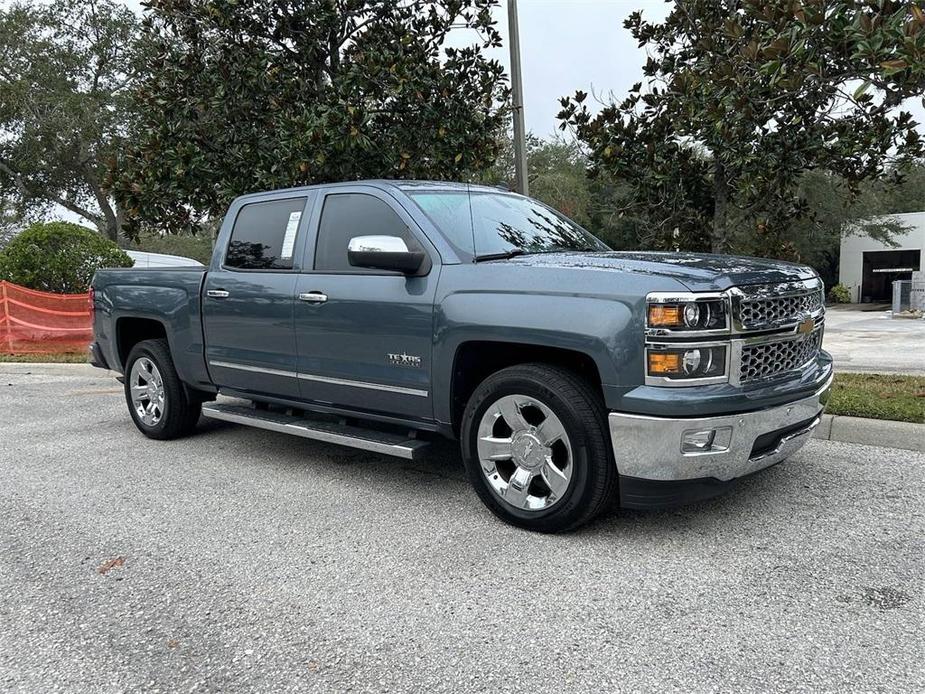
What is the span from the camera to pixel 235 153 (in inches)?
361

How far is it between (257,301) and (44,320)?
9992 millimetres

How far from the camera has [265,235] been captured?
Answer: 17.8ft

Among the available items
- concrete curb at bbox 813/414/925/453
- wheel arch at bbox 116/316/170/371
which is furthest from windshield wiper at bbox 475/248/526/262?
wheel arch at bbox 116/316/170/371

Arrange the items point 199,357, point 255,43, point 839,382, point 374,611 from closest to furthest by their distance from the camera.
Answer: point 374,611 → point 199,357 → point 839,382 → point 255,43

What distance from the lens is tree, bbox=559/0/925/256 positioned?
5348mm

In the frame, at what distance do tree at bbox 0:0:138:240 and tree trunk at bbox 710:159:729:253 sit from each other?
2209 centimetres

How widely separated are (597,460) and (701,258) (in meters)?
1.27

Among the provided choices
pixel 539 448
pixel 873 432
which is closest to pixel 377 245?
pixel 539 448

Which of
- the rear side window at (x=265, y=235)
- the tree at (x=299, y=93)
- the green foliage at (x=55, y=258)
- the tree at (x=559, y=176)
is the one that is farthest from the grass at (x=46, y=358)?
the tree at (x=559, y=176)

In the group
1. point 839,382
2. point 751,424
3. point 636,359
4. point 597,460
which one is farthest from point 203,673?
point 839,382

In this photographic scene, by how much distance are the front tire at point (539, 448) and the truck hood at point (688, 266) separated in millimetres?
602

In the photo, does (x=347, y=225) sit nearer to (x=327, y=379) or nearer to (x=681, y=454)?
(x=327, y=379)

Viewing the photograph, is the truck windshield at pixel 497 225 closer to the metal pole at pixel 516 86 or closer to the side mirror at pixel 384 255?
the side mirror at pixel 384 255

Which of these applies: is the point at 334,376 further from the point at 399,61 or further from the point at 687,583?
the point at 399,61
